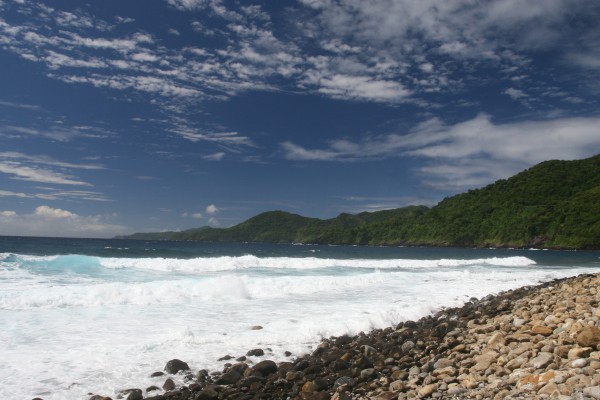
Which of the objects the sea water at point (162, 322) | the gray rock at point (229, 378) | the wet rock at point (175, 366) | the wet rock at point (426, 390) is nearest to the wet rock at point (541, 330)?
the wet rock at point (426, 390)

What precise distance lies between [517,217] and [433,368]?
9183 centimetres

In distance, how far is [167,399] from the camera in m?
5.46

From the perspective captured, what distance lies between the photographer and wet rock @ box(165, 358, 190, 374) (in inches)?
252

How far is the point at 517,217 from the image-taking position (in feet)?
281

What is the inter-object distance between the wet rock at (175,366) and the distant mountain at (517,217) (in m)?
79.6

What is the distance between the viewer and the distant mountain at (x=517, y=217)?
73938mm

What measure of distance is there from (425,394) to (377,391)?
0.71m

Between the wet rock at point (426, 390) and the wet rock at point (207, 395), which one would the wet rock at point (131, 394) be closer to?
the wet rock at point (207, 395)

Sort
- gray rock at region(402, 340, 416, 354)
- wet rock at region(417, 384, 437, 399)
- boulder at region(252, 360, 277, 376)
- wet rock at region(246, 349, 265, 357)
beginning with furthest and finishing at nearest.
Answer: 1. wet rock at region(246, 349, 265, 357)
2. gray rock at region(402, 340, 416, 354)
3. boulder at region(252, 360, 277, 376)
4. wet rock at region(417, 384, 437, 399)

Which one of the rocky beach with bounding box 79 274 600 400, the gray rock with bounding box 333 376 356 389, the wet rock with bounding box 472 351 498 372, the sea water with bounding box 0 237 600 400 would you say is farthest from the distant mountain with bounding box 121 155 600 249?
the gray rock with bounding box 333 376 356 389

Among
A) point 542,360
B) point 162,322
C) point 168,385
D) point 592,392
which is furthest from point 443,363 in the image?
point 162,322

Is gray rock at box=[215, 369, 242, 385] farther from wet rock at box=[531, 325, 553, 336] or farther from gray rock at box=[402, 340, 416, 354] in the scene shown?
wet rock at box=[531, 325, 553, 336]

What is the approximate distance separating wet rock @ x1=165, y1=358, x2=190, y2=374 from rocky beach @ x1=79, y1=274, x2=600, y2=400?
0.05 feet

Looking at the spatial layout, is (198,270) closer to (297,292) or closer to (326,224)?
(297,292)
